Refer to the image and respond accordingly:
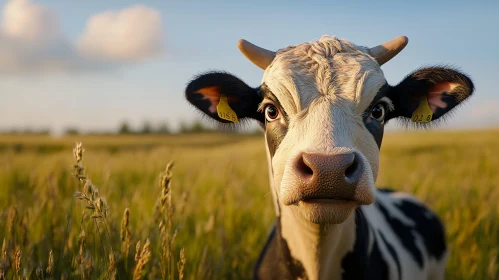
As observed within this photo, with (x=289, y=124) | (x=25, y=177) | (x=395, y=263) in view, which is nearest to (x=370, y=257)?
(x=395, y=263)

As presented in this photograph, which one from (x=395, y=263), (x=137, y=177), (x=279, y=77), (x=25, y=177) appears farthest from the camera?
(x=137, y=177)

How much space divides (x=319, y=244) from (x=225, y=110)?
1.04 m

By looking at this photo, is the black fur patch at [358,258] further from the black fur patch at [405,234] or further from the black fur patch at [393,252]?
the black fur patch at [405,234]

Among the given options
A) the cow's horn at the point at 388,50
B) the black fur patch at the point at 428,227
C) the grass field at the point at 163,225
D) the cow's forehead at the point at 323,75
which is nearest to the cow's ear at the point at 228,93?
the cow's forehead at the point at 323,75

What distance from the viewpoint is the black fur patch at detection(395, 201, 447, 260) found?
4.42 metres

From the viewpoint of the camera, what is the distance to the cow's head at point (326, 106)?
200 centimetres

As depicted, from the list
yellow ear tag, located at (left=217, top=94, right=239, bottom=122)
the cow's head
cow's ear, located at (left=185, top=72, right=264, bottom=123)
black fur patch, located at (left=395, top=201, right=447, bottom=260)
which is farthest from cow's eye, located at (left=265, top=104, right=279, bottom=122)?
black fur patch, located at (left=395, top=201, right=447, bottom=260)

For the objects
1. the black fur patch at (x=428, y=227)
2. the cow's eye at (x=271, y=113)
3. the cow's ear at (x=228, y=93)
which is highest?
the cow's ear at (x=228, y=93)

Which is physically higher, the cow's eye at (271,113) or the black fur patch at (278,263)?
the cow's eye at (271,113)

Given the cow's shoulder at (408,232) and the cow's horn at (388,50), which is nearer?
the cow's horn at (388,50)

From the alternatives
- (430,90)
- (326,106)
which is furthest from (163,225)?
(430,90)

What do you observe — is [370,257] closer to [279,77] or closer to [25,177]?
[279,77]

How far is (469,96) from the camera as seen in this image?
2.88 metres

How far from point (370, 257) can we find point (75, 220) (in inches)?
102
